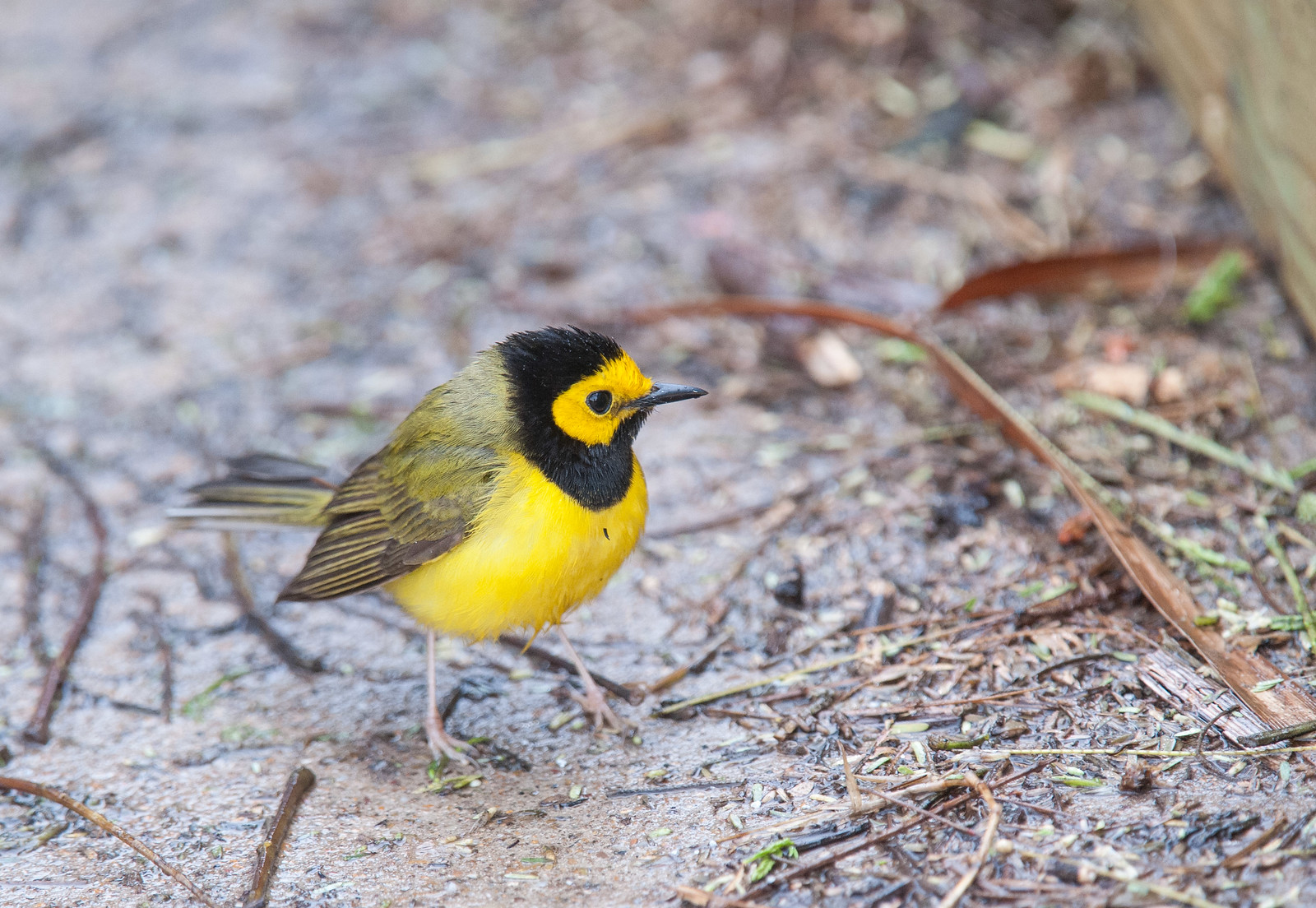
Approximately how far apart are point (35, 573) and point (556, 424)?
98.1 inches

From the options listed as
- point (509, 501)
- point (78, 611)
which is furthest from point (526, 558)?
point (78, 611)

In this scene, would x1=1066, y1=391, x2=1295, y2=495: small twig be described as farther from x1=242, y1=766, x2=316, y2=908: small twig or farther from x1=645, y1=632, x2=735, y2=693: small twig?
x1=242, y1=766, x2=316, y2=908: small twig

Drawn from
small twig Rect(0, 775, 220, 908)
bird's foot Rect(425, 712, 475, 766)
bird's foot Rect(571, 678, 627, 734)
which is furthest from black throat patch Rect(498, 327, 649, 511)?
small twig Rect(0, 775, 220, 908)

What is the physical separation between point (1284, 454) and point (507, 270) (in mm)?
3969

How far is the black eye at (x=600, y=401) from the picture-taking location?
3791 mm

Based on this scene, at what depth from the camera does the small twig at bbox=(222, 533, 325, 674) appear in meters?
4.34

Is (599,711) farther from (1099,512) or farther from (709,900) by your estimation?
(1099,512)

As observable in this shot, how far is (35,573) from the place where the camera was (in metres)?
4.79

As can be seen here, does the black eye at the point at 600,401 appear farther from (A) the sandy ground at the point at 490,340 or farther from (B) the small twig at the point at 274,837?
(B) the small twig at the point at 274,837

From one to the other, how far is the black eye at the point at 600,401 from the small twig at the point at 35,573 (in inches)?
90.0

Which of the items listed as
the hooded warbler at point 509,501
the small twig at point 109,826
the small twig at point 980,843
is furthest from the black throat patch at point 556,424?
the small twig at point 109,826

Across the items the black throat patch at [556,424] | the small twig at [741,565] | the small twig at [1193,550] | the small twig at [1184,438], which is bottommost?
the small twig at [741,565]

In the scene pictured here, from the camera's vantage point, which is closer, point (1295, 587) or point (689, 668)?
point (1295, 587)

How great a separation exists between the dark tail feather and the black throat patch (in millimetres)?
1132
